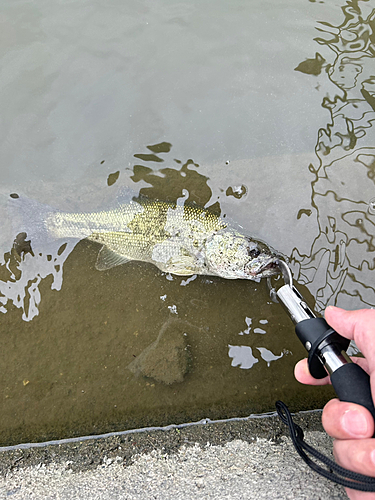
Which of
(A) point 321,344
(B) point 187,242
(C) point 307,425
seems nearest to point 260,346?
(C) point 307,425

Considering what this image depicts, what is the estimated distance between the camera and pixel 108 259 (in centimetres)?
346

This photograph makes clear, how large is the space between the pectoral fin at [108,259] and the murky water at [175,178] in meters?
0.09

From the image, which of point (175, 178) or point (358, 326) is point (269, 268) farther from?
point (175, 178)

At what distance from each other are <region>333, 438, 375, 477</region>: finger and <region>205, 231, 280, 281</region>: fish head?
163 cm

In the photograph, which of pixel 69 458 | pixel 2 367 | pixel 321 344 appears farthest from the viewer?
pixel 2 367

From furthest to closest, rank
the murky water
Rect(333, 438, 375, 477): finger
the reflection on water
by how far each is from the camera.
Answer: the reflection on water, the murky water, Rect(333, 438, 375, 477): finger

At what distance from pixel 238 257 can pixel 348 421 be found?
1.81m

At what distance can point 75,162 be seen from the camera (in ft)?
12.4

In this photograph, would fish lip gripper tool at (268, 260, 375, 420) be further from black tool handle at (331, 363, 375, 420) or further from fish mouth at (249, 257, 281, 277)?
fish mouth at (249, 257, 281, 277)

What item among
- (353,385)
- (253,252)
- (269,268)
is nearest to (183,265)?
(253,252)

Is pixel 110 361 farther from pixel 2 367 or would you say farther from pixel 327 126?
pixel 327 126

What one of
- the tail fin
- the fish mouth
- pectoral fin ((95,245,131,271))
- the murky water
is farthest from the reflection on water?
the tail fin

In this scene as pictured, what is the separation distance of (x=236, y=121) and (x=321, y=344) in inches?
116

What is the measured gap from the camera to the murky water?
3189 millimetres
